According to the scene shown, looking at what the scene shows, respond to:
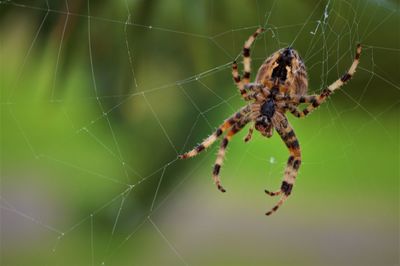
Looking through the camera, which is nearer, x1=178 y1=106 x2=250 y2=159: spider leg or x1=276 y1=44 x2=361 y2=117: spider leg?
x1=276 y1=44 x2=361 y2=117: spider leg

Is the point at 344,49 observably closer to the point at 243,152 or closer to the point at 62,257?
the point at 243,152

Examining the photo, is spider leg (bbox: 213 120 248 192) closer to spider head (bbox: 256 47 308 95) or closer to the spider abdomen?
the spider abdomen

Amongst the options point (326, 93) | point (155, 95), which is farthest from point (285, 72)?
A: point (155, 95)

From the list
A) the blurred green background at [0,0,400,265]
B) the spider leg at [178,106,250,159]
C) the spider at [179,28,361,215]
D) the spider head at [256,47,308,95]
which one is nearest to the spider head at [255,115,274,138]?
the spider at [179,28,361,215]

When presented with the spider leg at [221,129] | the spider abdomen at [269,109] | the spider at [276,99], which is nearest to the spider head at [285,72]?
the spider at [276,99]

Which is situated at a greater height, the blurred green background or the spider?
the blurred green background

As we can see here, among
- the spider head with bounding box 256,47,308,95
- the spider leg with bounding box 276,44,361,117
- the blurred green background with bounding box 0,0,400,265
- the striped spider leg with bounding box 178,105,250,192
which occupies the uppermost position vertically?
the blurred green background with bounding box 0,0,400,265

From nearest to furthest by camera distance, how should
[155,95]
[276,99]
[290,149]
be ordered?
[276,99] → [290,149] → [155,95]

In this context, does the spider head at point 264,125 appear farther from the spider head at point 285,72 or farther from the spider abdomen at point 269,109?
the spider head at point 285,72

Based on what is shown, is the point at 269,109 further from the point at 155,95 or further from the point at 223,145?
the point at 155,95
